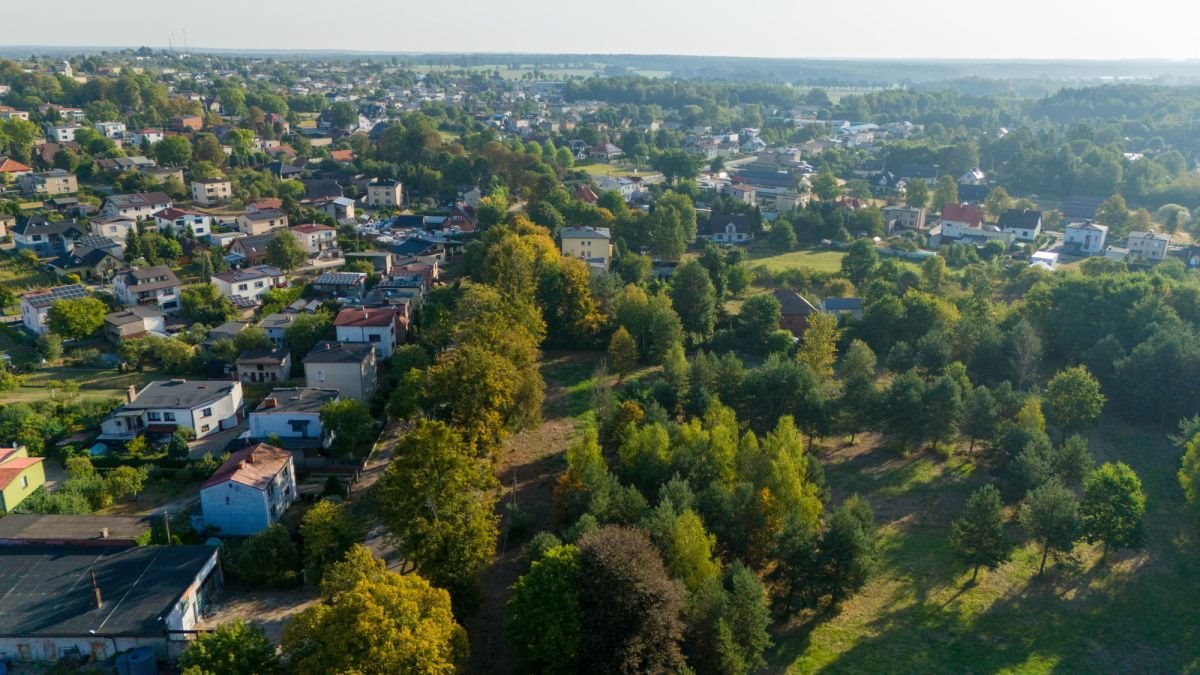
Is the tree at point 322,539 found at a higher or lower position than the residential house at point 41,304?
lower

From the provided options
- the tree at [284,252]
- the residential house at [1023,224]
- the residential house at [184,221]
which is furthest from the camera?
the residential house at [1023,224]

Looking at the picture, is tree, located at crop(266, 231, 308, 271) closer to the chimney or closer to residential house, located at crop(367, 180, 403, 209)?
residential house, located at crop(367, 180, 403, 209)

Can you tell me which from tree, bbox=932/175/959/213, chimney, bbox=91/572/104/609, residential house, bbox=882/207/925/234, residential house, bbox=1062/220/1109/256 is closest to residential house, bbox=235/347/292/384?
chimney, bbox=91/572/104/609

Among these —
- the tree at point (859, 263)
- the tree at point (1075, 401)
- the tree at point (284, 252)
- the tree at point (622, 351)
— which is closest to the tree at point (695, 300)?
the tree at point (622, 351)

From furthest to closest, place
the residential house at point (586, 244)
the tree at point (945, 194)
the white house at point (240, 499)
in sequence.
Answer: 1. the tree at point (945, 194)
2. the residential house at point (586, 244)
3. the white house at point (240, 499)

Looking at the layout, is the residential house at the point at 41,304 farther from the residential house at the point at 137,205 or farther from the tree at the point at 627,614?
the tree at the point at 627,614

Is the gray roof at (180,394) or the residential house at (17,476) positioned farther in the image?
the gray roof at (180,394)

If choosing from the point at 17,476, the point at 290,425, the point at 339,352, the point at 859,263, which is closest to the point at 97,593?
the point at 17,476
